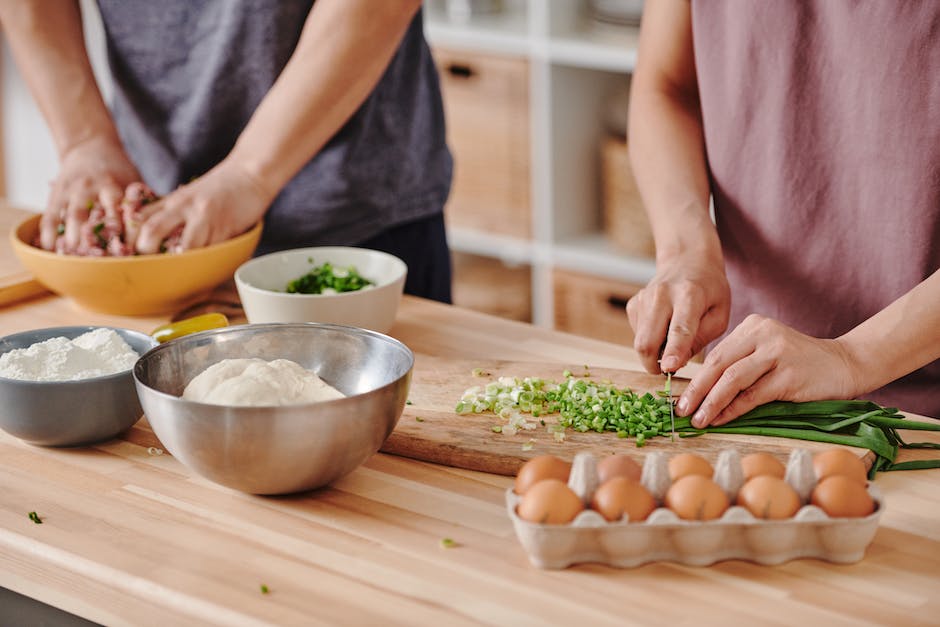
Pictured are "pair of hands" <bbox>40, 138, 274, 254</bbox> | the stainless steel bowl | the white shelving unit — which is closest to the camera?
the stainless steel bowl

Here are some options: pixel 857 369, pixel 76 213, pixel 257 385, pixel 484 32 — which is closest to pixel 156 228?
pixel 76 213

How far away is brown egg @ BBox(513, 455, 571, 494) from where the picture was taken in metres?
1.05

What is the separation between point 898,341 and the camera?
1.30 m

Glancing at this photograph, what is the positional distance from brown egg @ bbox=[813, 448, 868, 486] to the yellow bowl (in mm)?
930

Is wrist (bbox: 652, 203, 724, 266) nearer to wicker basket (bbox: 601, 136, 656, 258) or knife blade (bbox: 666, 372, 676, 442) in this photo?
knife blade (bbox: 666, 372, 676, 442)

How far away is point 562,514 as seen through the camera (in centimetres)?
100

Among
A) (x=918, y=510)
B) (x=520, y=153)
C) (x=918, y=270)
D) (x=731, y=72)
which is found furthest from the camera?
(x=520, y=153)

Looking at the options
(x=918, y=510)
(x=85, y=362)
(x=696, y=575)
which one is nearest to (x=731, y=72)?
(x=918, y=510)

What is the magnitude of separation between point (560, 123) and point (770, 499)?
7.08 feet

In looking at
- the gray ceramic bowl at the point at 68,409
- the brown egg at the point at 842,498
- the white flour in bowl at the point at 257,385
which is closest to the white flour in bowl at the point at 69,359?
the gray ceramic bowl at the point at 68,409

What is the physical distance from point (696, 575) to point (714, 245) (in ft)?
2.00

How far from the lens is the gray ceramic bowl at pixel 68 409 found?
1.24m

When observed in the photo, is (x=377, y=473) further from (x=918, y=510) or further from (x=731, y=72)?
(x=731, y=72)

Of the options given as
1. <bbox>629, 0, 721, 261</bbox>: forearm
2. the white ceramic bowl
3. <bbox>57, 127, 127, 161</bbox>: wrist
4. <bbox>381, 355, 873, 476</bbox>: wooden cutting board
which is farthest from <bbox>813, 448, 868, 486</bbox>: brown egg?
<bbox>57, 127, 127, 161</bbox>: wrist
